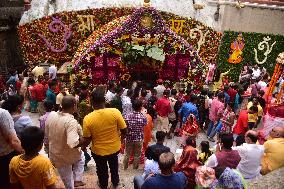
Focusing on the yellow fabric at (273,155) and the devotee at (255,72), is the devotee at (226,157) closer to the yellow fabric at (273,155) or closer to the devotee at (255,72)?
the yellow fabric at (273,155)

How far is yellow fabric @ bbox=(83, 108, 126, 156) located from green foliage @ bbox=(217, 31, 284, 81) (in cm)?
1262

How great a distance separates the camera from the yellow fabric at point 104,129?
19.3 feet

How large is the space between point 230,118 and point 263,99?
216cm

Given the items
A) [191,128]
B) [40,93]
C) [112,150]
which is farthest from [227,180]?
[40,93]

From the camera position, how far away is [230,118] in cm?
1012

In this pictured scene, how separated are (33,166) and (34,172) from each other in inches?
2.8

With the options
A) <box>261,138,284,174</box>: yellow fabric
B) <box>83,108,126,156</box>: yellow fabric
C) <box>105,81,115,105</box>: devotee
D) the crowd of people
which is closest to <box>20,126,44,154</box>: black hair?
the crowd of people

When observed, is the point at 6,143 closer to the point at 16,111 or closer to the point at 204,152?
the point at 16,111

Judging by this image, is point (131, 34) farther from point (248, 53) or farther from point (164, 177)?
point (164, 177)

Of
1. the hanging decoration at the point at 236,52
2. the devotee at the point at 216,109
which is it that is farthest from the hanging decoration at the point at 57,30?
the devotee at the point at 216,109

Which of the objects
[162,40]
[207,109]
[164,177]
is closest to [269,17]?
[162,40]

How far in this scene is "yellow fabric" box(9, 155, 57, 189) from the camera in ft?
13.8

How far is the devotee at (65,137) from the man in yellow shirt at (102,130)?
9.1 inches

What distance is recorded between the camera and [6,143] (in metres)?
5.41
